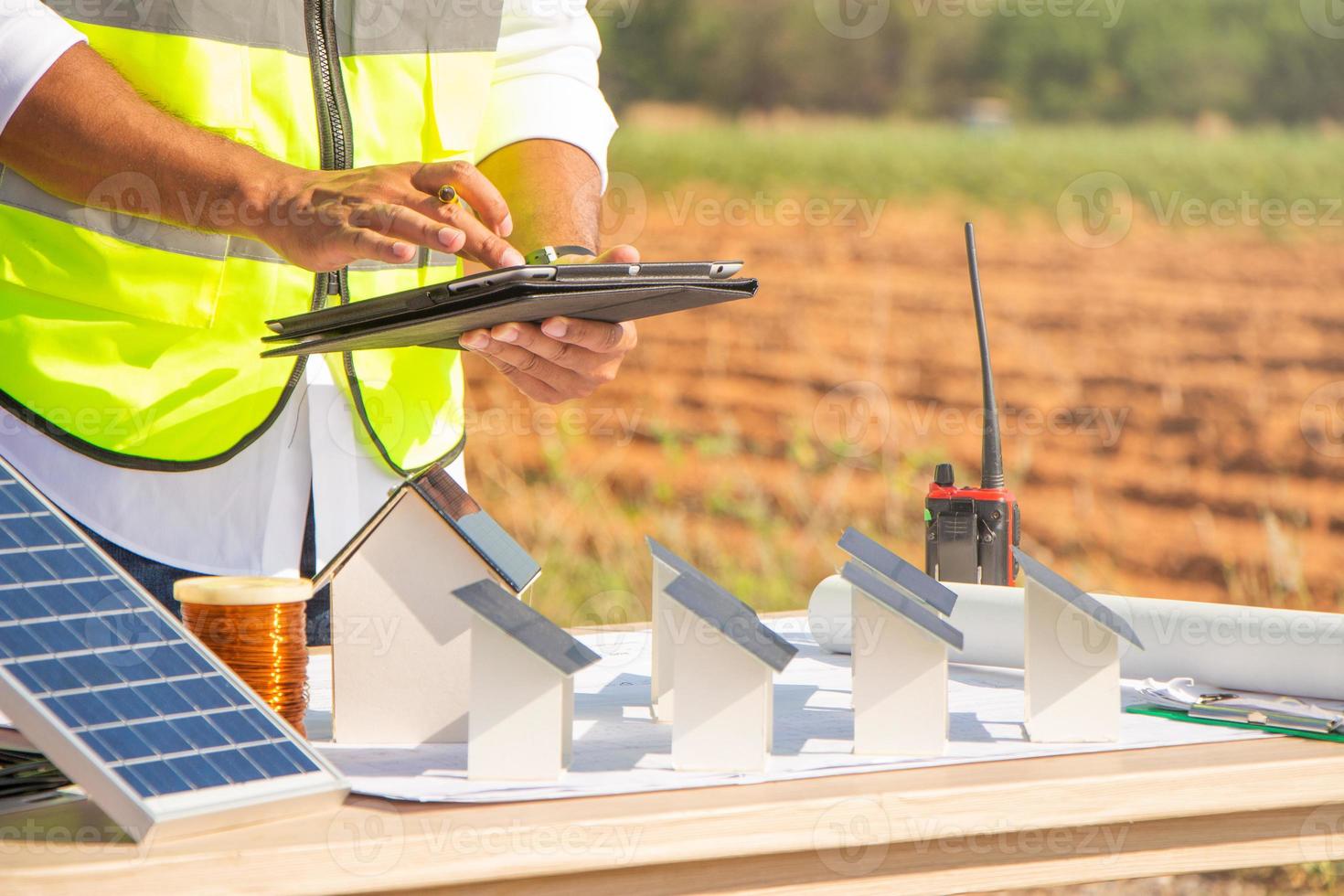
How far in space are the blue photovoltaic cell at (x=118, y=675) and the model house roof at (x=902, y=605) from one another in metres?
0.34

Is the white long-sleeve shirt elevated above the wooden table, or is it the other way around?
the white long-sleeve shirt

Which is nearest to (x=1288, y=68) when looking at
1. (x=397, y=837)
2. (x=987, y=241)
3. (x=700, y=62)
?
(x=987, y=241)

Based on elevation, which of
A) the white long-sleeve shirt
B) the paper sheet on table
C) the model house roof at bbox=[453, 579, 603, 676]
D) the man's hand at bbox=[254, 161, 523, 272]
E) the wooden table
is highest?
the man's hand at bbox=[254, 161, 523, 272]

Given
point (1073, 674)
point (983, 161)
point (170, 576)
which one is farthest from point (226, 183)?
point (983, 161)

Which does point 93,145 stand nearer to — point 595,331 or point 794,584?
point 595,331

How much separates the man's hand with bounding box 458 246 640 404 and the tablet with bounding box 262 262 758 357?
0.03 metres

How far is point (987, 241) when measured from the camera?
29.2 ft

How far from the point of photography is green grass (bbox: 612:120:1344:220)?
28.3 ft

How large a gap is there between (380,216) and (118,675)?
43 centimetres

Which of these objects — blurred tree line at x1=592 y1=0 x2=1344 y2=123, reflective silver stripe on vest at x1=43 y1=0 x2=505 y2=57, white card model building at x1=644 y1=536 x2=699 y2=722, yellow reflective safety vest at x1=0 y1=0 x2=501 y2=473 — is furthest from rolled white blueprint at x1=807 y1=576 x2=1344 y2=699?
blurred tree line at x1=592 y1=0 x2=1344 y2=123

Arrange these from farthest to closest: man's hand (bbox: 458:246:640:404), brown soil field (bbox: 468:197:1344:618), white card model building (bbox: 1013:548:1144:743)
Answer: brown soil field (bbox: 468:197:1344:618)
man's hand (bbox: 458:246:640:404)
white card model building (bbox: 1013:548:1144:743)

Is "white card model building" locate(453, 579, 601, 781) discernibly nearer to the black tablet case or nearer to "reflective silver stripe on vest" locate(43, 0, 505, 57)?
the black tablet case

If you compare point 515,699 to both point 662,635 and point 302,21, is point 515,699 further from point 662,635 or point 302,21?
point 302,21

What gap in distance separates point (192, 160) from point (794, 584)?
485 cm
